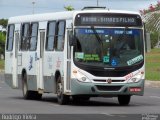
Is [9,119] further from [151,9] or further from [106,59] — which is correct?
[151,9]

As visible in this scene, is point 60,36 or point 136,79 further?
point 60,36

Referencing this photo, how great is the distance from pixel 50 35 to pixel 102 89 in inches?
129

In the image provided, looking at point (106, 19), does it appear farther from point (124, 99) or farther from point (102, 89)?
point (124, 99)

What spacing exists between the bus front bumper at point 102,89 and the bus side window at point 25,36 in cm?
519

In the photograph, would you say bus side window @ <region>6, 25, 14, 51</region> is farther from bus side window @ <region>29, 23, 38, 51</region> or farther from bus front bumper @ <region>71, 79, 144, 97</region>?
bus front bumper @ <region>71, 79, 144, 97</region>

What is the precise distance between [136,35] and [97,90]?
222 centimetres

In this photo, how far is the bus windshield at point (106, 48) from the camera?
24000mm

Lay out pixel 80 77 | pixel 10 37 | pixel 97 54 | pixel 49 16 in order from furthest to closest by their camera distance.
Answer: pixel 10 37
pixel 49 16
pixel 97 54
pixel 80 77

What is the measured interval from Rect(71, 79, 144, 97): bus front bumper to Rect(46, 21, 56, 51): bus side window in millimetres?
2476

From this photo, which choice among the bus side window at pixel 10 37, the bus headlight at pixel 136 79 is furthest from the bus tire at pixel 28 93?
the bus headlight at pixel 136 79

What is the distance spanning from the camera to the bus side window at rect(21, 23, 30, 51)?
28.6 m

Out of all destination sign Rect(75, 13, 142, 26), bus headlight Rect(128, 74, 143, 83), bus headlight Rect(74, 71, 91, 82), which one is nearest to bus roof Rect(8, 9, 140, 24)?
destination sign Rect(75, 13, 142, 26)

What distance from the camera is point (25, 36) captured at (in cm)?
2881

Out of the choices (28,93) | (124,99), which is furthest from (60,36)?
(28,93)
